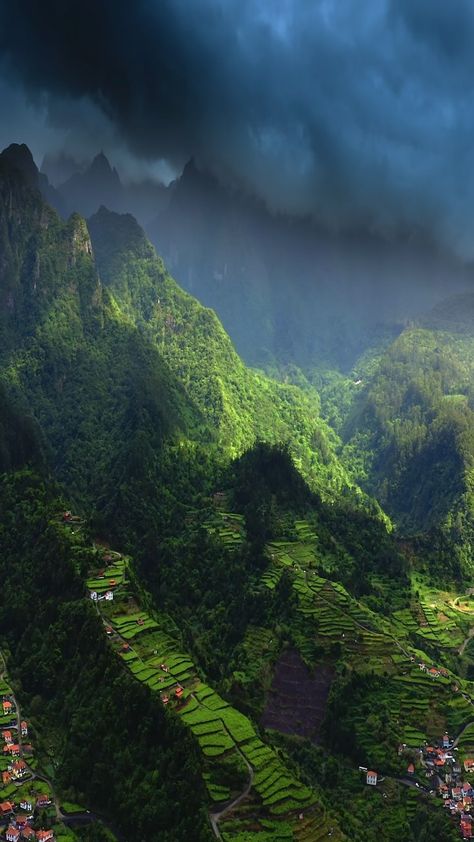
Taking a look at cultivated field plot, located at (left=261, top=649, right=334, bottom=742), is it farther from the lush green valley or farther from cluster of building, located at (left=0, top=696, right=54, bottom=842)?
cluster of building, located at (left=0, top=696, right=54, bottom=842)

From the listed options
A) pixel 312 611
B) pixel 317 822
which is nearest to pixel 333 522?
pixel 312 611

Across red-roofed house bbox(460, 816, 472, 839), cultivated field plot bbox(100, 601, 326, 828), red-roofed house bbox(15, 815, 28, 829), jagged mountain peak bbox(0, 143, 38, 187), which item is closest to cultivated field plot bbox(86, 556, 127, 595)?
cultivated field plot bbox(100, 601, 326, 828)

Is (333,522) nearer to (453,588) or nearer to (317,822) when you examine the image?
(453,588)

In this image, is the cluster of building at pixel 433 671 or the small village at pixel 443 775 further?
the cluster of building at pixel 433 671

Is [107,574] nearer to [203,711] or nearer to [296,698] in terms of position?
[203,711]

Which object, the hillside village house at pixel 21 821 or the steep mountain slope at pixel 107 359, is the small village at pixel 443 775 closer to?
the hillside village house at pixel 21 821

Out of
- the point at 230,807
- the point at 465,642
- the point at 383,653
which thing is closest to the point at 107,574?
the point at 383,653

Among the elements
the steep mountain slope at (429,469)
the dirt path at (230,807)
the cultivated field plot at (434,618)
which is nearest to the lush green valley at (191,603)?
the dirt path at (230,807)

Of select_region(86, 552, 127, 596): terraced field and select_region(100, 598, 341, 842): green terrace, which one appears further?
select_region(86, 552, 127, 596): terraced field
